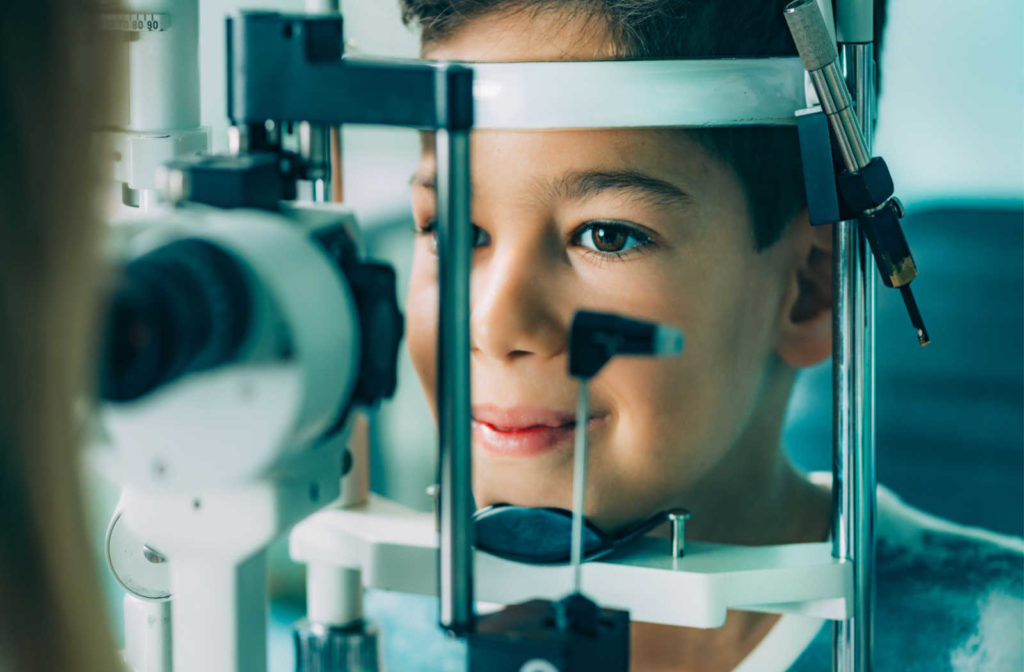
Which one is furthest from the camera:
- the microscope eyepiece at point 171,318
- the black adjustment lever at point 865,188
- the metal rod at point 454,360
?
the black adjustment lever at point 865,188

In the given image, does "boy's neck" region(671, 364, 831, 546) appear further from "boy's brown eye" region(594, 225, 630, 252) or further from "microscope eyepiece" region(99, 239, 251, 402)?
"microscope eyepiece" region(99, 239, 251, 402)

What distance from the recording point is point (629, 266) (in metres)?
0.78

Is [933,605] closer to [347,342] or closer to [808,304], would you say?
[808,304]

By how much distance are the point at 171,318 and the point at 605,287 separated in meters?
0.40

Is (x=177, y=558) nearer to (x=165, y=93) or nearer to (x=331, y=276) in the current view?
(x=331, y=276)

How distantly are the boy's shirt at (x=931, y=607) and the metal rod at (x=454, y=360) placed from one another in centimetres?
46

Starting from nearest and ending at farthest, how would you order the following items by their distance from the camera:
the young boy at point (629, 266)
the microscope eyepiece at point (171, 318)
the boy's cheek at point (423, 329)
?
the microscope eyepiece at point (171, 318) → the young boy at point (629, 266) → the boy's cheek at point (423, 329)

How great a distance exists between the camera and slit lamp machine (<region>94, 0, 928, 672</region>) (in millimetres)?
452

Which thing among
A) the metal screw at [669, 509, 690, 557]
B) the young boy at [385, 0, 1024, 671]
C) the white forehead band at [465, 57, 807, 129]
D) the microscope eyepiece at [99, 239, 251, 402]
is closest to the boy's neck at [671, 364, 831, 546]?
the young boy at [385, 0, 1024, 671]

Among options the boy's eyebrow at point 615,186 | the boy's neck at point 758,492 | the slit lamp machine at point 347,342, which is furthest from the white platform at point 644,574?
the boy's eyebrow at point 615,186

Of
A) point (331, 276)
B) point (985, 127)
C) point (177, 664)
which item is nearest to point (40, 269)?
point (331, 276)

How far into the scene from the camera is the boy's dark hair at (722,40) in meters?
0.75

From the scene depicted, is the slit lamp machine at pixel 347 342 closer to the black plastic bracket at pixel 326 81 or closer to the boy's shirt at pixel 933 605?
the black plastic bracket at pixel 326 81

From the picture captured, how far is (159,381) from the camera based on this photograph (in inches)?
17.0
